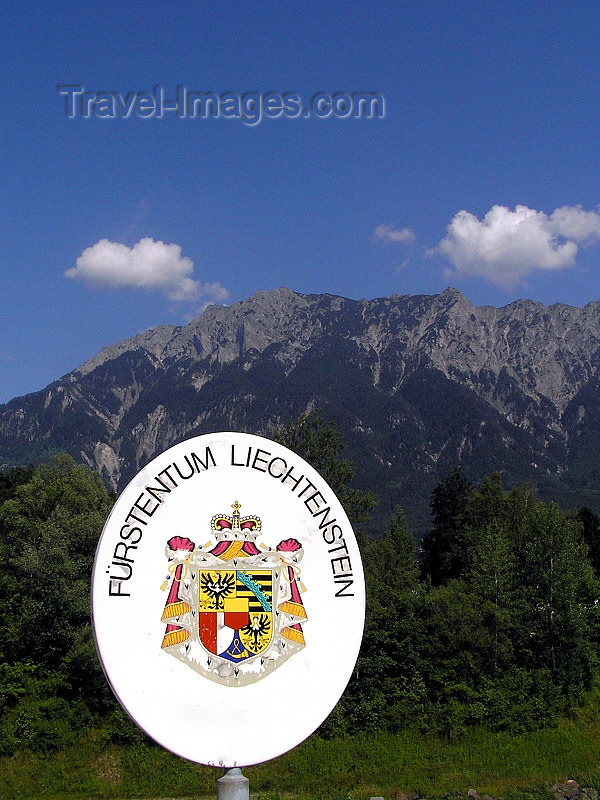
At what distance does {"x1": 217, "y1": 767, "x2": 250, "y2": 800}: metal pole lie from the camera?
23.1 ft

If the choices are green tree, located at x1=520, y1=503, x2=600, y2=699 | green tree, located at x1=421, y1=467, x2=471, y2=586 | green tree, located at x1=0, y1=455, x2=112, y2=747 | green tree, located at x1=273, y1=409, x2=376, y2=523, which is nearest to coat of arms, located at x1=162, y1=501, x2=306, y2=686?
green tree, located at x1=0, y1=455, x2=112, y2=747

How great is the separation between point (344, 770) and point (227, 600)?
42.9 ft

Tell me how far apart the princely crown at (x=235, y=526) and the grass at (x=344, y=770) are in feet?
38.1

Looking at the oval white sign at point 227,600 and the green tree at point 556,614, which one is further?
the green tree at point 556,614

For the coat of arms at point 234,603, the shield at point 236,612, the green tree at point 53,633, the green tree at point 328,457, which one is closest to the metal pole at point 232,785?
the coat of arms at point 234,603

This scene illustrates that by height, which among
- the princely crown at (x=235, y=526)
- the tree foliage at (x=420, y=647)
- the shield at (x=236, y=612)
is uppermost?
the princely crown at (x=235, y=526)

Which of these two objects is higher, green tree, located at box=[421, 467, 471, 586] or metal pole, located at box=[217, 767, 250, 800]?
green tree, located at box=[421, 467, 471, 586]

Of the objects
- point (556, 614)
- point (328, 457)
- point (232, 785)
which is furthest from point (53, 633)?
point (232, 785)

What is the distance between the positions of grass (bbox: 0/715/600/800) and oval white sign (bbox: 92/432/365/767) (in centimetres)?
1089

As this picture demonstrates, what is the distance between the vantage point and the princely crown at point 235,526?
25.0 feet

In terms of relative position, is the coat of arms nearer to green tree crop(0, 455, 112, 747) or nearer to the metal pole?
the metal pole

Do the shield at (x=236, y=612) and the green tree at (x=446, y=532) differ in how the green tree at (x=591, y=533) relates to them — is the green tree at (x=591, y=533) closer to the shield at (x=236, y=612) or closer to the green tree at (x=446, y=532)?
the green tree at (x=446, y=532)

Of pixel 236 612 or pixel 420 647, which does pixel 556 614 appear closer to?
pixel 420 647

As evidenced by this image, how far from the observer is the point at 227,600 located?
7.48 m
